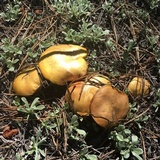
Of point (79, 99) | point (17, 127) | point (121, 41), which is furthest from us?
point (121, 41)

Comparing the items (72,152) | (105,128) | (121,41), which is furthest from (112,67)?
(72,152)

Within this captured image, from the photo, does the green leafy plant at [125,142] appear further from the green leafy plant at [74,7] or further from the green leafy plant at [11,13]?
the green leafy plant at [11,13]

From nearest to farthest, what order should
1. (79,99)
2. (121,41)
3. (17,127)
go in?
(79,99) → (17,127) → (121,41)

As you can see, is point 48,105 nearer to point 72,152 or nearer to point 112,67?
point 72,152

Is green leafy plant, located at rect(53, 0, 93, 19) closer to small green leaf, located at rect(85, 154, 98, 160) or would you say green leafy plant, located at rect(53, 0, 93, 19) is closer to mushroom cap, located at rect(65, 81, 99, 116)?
mushroom cap, located at rect(65, 81, 99, 116)

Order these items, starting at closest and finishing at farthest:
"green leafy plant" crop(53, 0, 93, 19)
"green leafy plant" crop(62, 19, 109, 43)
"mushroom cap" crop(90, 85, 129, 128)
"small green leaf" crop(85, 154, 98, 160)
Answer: "mushroom cap" crop(90, 85, 129, 128) < "small green leaf" crop(85, 154, 98, 160) < "green leafy plant" crop(62, 19, 109, 43) < "green leafy plant" crop(53, 0, 93, 19)

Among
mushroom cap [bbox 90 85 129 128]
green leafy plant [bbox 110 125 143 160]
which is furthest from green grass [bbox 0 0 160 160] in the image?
mushroom cap [bbox 90 85 129 128]

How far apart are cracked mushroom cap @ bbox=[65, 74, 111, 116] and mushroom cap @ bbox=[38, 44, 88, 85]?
0.07 m

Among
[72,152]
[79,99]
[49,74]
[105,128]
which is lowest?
[72,152]

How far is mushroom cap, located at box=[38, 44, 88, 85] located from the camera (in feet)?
8.63

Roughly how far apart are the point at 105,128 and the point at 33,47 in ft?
2.84

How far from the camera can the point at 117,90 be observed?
269 cm

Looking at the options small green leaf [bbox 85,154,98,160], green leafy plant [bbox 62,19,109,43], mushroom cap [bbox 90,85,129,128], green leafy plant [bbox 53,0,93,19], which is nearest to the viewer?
mushroom cap [bbox 90,85,129,128]

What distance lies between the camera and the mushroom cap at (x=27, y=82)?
2725 millimetres
